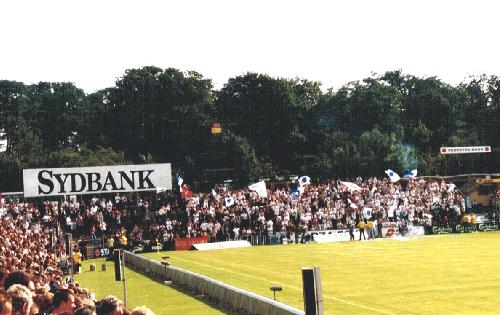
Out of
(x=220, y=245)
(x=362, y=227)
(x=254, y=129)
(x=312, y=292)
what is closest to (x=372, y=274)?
(x=312, y=292)

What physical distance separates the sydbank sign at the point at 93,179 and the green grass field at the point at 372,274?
7.47 metres

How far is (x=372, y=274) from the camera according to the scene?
1115 inches

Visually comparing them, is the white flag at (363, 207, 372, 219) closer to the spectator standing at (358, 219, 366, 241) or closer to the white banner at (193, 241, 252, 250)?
the spectator standing at (358, 219, 366, 241)

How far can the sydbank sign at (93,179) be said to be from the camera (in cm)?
5012

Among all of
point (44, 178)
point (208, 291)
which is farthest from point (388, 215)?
point (208, 291)

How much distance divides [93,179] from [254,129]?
48.7 meters

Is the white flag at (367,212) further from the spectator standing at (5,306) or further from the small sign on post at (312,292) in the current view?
the spectator standing at (5,306)

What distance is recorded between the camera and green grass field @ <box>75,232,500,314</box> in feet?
68.1

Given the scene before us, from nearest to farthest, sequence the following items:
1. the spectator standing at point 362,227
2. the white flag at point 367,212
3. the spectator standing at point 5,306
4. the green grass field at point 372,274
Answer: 1. the spectator standing at point 5,306
2. the green grass field at point 372,274
3. the spectator standing at point 362,227
4. the white flag at point 367,212

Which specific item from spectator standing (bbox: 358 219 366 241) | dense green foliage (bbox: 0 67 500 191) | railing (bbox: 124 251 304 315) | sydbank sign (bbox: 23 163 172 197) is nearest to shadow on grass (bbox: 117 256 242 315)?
railing (bbox: 124 251 304 315)

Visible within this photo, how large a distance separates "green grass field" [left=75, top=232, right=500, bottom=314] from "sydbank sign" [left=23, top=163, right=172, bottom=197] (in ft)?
24.5

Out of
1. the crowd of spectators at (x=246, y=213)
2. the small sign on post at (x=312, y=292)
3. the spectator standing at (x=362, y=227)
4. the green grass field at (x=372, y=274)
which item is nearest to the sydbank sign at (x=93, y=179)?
the crowd of spectators at (x=246, y=213)

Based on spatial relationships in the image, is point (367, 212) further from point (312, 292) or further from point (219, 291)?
point (312, 292)

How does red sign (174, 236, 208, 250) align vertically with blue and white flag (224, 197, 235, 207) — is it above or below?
below
